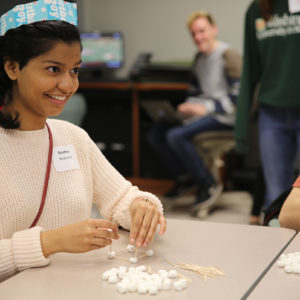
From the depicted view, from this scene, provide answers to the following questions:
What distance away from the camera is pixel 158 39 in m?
5.48

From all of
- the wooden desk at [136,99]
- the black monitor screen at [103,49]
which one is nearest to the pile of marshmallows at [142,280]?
the wooden desk at [136,99]

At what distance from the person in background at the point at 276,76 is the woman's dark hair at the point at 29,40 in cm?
134

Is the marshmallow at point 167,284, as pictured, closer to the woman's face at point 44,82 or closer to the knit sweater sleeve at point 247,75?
the woman's face at point 44,82

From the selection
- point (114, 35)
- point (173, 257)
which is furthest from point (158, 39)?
point (173, 257)

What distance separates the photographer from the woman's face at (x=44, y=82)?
1.35 meters

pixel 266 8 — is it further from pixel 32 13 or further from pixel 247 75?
pixel 32 13

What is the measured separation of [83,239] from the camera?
1152mm

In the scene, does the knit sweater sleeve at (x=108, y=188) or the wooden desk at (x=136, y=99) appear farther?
the wooden desk at (x=136, y=99)

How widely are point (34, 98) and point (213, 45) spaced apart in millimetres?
3079

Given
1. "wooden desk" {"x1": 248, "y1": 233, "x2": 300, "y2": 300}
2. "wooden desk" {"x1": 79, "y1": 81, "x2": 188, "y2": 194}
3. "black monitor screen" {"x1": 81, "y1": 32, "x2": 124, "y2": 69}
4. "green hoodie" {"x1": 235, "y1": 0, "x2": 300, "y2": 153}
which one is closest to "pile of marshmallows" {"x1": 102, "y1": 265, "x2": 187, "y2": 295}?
"wooden desk" {"x1": 248, "y1": 233, "x2": 300, "y2": 300}

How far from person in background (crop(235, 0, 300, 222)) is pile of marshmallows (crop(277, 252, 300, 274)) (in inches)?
55.2

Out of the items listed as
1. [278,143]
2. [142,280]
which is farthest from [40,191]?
[278,143]

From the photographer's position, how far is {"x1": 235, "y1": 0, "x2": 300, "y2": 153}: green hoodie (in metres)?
2.42

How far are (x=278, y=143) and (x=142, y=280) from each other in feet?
5.48
